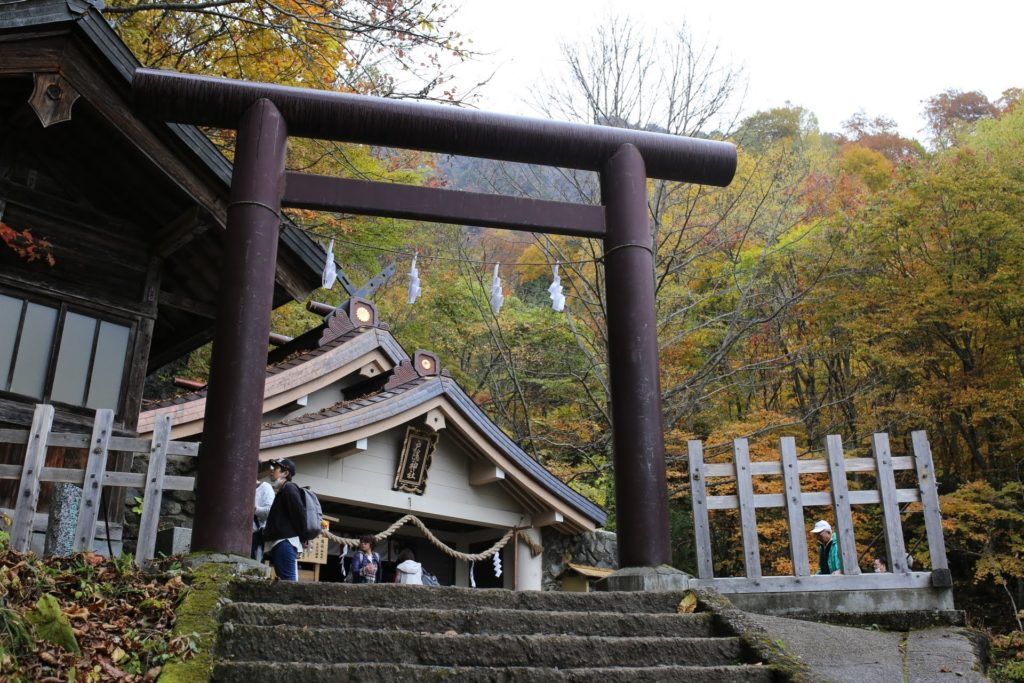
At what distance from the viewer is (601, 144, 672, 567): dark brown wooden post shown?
6.96 metres

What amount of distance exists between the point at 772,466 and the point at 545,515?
601 centimetres

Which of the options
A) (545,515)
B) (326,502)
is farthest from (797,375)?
(326,502)

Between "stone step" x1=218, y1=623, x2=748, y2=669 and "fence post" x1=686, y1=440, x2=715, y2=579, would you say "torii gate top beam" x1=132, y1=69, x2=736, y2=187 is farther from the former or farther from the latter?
"stone step" x1=218, y1=623, x2=748, y2=669

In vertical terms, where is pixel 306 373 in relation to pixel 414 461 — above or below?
above

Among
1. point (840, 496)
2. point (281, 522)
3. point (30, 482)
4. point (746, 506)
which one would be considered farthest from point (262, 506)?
point (840, 496)

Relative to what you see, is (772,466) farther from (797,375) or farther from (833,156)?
(833,156)

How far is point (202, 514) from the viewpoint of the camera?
6168 millimetres

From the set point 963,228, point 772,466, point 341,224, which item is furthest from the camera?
point 963,228

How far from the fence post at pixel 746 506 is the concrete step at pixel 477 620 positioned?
227 cm

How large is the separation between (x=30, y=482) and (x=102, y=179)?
4.29 m

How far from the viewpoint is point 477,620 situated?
5.20 m

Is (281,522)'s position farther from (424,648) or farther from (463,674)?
(463,674)

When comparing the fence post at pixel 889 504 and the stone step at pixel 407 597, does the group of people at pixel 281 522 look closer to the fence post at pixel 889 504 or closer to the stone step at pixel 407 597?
the fence post at pixel 889 504

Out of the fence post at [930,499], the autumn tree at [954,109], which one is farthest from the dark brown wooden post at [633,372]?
the autumn tree at [954,109]
